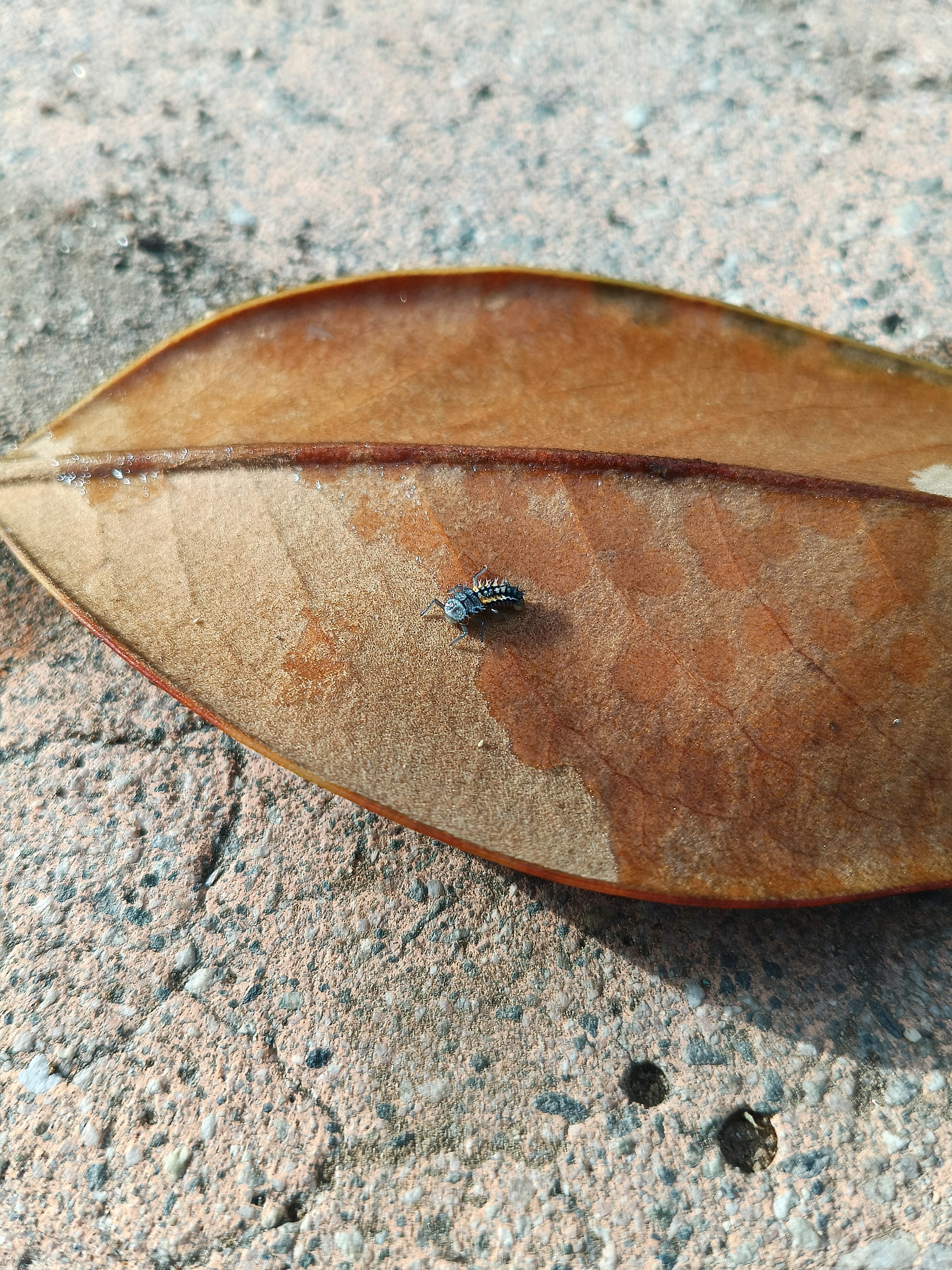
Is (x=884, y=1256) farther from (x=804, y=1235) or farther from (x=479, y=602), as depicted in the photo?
(x=479, y=602)

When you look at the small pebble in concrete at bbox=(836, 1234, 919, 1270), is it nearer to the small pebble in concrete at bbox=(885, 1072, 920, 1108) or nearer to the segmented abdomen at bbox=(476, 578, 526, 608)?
the small pebble in concrete at bbox=(885, 1072, 920, 1108)

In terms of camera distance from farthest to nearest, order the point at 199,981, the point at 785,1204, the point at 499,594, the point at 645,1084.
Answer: the point at 199,981
the point at 645,1084
the point at 785,1204
the point at 499,594

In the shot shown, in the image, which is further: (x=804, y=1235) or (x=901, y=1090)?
(x=901, y=1090)

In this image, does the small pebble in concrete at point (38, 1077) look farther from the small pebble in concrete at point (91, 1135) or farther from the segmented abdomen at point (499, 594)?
the segmented abdomen at point (499, 594)

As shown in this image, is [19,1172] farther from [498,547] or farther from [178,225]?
[178,225]

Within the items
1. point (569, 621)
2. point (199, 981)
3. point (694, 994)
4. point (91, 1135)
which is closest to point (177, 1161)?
point (91, 1135)

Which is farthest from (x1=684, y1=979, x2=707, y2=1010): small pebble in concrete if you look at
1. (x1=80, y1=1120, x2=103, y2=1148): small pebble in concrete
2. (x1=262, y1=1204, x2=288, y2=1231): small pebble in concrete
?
(x1=80, y1=1120, x2=103, y2=1148): small pebble in concrete

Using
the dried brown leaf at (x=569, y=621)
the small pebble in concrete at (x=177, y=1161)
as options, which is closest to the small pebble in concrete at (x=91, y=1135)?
the small pebble in concrete at (x=177, y=1161)
